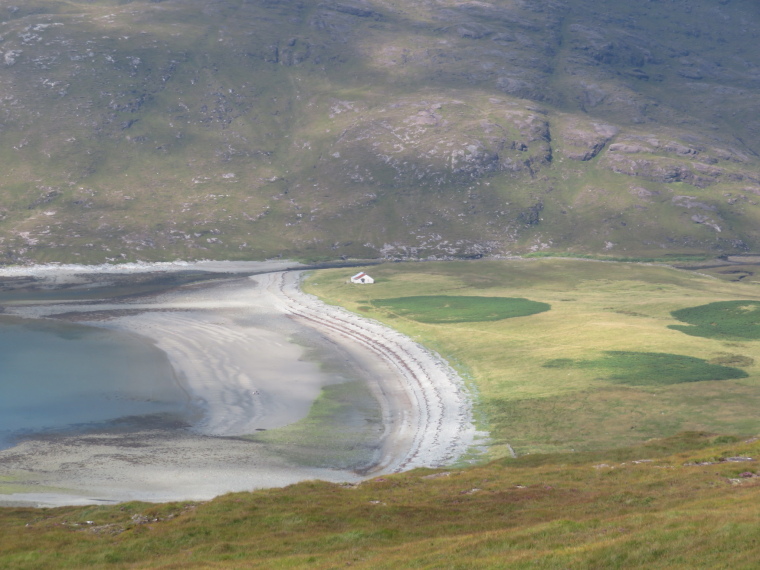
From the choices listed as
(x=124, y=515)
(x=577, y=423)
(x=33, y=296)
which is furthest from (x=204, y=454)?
(x=33, y=296)

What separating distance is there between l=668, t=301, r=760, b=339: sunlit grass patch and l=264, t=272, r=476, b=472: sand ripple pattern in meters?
37.1

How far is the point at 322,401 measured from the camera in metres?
78.9

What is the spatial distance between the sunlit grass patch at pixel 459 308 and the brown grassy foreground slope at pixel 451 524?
7372 cm

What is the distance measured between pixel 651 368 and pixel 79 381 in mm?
62600

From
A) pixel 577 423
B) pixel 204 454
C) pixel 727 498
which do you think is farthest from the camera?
pixel 577 423

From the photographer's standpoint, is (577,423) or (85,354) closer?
(577,423)

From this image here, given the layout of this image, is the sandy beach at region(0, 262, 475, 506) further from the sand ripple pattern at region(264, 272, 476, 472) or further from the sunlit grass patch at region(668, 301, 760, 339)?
the sunlit grass patch at region(668, 301, 760, 339)

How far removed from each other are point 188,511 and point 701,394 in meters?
51.6

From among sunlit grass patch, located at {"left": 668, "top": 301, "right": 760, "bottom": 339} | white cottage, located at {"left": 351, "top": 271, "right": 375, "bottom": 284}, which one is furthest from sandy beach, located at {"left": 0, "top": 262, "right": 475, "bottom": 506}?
sunlit grass patch, located at {"left": 668, "top": 301, "right": 760, "bottom": 339}

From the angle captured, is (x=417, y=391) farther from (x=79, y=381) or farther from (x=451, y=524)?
(x=451, y=524)

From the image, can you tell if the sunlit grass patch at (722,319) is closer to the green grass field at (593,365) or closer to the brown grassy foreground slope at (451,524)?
the green grass field at (593,365)

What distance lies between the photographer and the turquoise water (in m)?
69.6

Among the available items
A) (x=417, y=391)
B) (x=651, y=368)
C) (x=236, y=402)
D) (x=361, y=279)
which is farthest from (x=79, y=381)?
(x=361, y=279)

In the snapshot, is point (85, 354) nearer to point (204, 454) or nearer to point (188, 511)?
point (204, 454)
